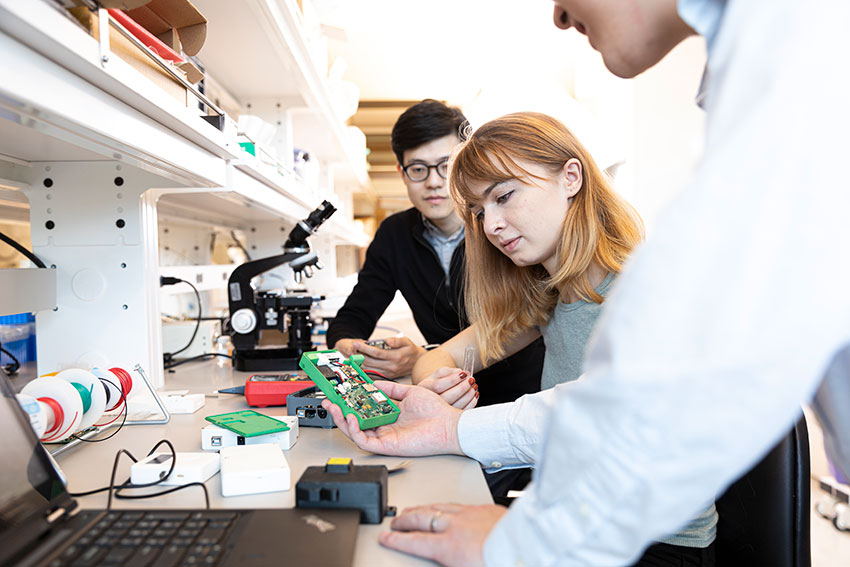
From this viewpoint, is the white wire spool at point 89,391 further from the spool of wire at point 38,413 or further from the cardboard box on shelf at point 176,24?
the cardboard box on shelf at point 176,24

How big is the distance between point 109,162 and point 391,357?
2.57 feet

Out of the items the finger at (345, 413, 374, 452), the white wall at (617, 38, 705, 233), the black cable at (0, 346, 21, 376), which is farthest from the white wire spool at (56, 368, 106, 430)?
the white wall at (617, 38, 705, 233)

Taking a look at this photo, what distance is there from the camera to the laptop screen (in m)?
0.58

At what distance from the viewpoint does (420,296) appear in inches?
81.6


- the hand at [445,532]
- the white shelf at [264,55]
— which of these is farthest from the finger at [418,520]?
the white shelf at [264,55]

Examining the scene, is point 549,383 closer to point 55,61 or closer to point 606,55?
point 606,55

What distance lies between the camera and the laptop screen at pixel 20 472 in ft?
1.91

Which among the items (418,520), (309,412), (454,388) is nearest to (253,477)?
(418,520)

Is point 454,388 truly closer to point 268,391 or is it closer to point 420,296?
point 268,391

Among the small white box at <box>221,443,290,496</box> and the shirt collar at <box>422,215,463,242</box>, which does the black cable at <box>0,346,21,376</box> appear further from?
the shirt collar at <box>422,215,463,242</box>

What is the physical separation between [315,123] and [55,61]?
1.95 metres

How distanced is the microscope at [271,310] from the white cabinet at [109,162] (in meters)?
0.16

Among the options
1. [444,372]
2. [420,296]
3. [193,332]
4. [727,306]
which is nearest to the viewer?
[727,306]

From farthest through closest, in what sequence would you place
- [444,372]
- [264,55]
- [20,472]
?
[264,55], [444,372], [20,472]
